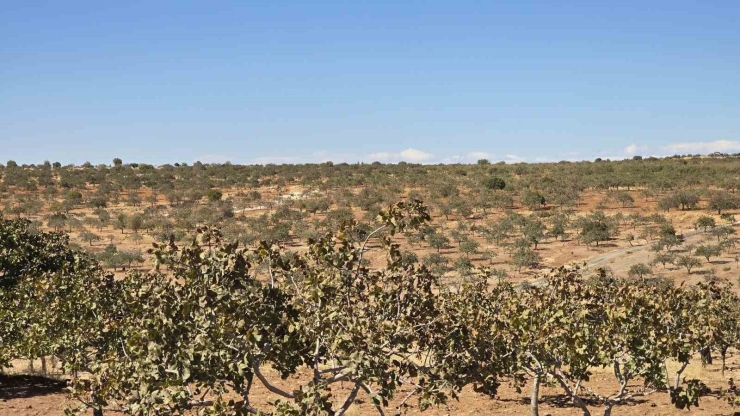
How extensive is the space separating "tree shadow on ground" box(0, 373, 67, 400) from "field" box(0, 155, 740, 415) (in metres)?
0.14

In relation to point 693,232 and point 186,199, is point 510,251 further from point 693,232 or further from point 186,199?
point 186,199

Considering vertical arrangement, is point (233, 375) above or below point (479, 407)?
above

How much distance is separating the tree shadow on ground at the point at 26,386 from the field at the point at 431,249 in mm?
143

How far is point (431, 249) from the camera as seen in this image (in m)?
66.4

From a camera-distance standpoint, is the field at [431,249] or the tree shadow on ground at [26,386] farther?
the tree shadow on ground at [26,386]

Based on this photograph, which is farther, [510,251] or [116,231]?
[116,231]

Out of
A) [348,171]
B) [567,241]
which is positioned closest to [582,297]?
[567,241]

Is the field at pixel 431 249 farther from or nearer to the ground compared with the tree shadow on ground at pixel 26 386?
farther from the ground

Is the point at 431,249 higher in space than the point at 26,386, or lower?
higher

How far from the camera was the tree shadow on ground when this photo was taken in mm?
25859

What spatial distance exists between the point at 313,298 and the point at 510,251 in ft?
180

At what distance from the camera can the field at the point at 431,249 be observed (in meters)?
10.3

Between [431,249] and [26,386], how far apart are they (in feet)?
145

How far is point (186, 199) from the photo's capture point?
9819 cm
